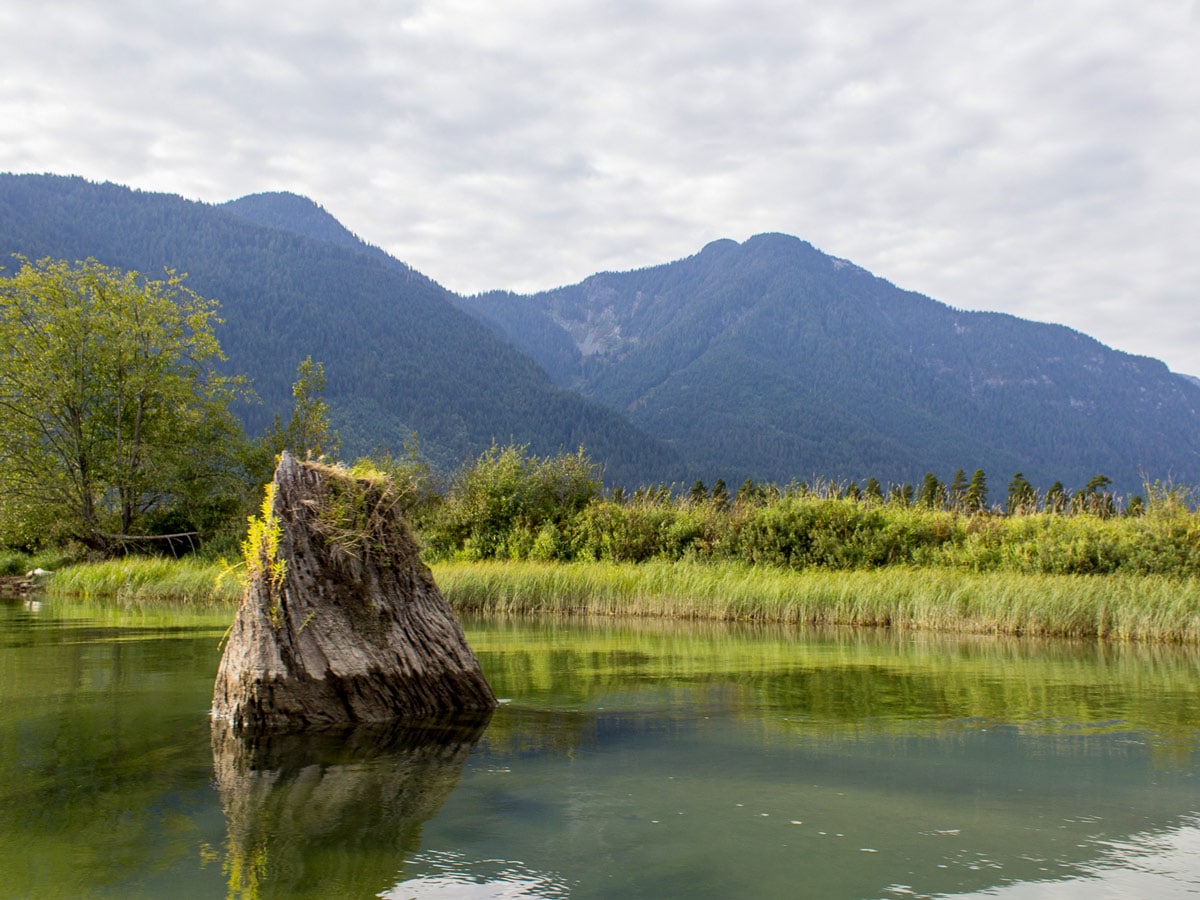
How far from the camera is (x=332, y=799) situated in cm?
611

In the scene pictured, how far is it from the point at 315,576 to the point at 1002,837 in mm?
6027

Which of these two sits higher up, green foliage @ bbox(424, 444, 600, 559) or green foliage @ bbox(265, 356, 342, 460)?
green foliage @ bbox(265, 356, 342, 460)

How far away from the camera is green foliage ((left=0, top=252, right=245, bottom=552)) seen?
3806 cm

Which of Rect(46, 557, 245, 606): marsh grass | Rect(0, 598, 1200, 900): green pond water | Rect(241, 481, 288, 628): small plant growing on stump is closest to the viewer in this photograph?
Rect(0, 598, 1200, 900): green pond water

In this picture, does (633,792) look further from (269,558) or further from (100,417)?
(100,417)

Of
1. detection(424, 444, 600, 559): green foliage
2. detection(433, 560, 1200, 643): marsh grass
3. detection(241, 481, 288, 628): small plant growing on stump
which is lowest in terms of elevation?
detection(433, 560, 1200, 643): marsh grass

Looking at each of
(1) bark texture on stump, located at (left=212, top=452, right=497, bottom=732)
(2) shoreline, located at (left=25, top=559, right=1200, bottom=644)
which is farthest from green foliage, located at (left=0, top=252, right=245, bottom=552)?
(1) bark texture on stump, located at (left=212, top=452, right=497, bottom=732)

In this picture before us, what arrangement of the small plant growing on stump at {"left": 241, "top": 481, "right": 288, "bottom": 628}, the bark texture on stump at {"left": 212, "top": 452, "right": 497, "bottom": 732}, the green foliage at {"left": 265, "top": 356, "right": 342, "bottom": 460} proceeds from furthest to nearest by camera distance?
the green foliage at {"left": 265, "top": 356, "right": 342, "bottom": 460} → the small plant growing on stump at {"left": 241, "top": 481, "right": 288, "bottom": 628} → the bark texture on stump at {"left": 212, "top": 452, "right": 497, "bottom": 732}

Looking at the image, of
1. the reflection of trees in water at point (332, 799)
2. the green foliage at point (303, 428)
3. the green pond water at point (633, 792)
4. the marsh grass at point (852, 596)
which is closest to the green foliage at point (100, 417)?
the green foliage at point (303, 428)

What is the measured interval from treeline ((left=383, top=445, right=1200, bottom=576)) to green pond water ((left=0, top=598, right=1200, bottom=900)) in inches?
344

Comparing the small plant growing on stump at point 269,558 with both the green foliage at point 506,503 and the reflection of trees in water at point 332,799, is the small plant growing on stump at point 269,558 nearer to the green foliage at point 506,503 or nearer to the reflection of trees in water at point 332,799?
the reflection of trees in water at point 332,799

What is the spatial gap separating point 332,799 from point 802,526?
2075cm

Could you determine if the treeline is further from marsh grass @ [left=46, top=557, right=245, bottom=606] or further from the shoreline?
marsh grass @ [left=46, top=557, right=245, bottom=606]

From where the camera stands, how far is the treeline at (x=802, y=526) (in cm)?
2102
